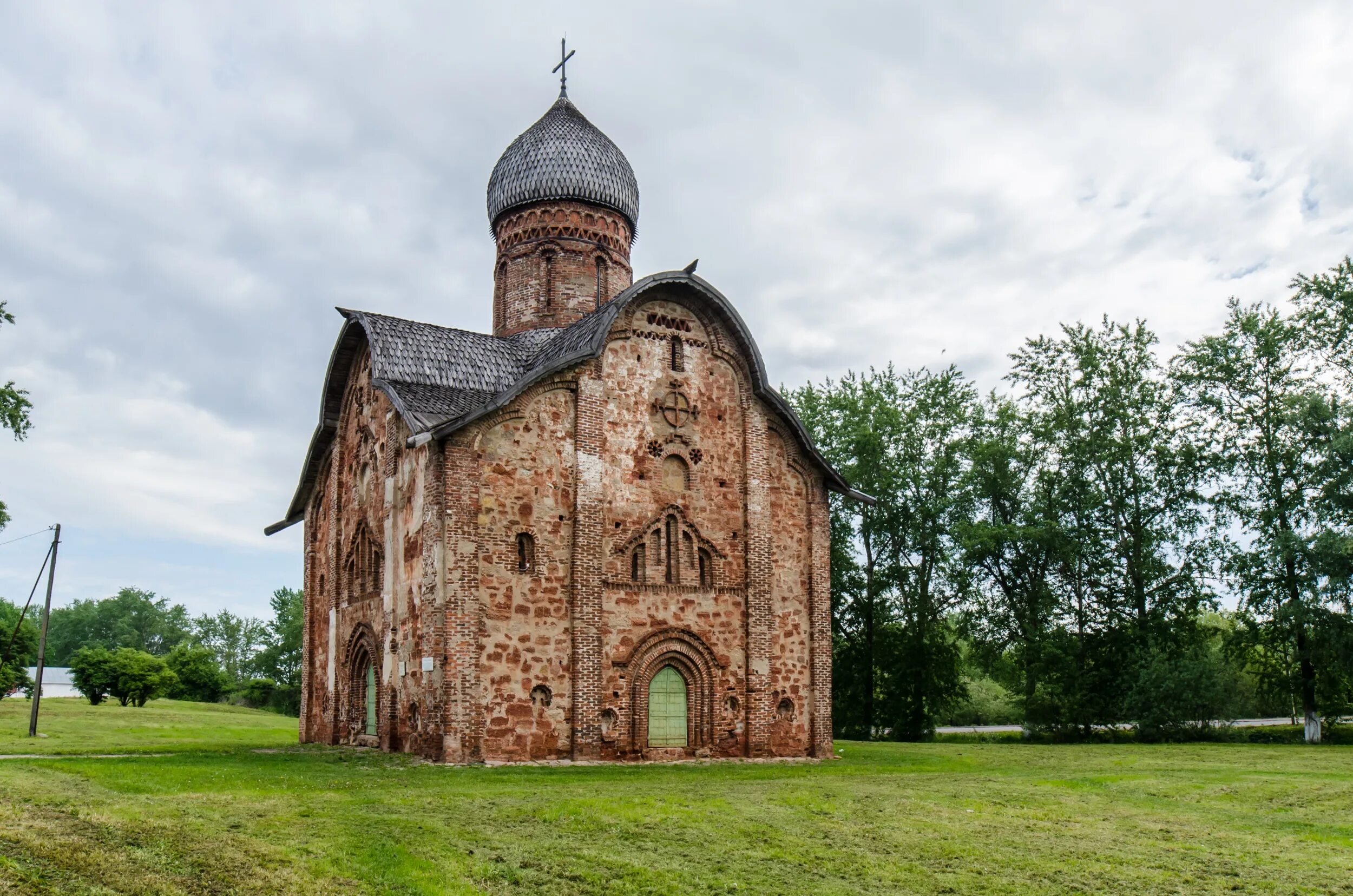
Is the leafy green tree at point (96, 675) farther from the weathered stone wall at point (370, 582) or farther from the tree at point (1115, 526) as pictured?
the tree at point (1115, 526)

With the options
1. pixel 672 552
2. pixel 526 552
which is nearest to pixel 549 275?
pixel 672 552

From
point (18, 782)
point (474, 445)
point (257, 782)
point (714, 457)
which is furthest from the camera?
point (714, 457)

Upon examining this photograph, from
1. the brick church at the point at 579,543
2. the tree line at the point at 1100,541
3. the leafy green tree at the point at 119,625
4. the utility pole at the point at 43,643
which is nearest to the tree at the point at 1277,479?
the tree line at the point at 1100,541

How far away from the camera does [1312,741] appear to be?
90.9ft

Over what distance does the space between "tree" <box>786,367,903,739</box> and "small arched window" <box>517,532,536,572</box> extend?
16567 millimetres

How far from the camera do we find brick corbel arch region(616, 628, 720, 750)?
19.4 metres

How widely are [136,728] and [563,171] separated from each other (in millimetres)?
17683

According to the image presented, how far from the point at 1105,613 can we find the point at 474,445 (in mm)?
19976

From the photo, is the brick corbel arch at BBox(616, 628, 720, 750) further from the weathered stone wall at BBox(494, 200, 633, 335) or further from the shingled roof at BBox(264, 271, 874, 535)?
the weathered stone wall at BBox(494, 200, 633, 335)

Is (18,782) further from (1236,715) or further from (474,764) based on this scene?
(1236,715)

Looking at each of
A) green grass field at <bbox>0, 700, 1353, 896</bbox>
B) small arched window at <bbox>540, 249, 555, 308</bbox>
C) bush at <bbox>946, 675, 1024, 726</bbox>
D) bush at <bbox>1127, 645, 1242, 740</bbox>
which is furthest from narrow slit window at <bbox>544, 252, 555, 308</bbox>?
bush at <bbox>946, 675, 1024, 726</bbox>

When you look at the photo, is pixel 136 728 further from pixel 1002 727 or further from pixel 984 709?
pixel 984 709

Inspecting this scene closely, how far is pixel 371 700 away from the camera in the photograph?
851 inches

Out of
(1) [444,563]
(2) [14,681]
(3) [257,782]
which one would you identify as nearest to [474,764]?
(1) [444,563]
